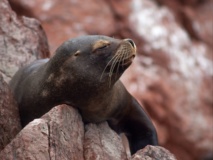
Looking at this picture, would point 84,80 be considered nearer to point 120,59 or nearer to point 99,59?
point 99,59

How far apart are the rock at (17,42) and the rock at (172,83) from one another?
15.5 feet

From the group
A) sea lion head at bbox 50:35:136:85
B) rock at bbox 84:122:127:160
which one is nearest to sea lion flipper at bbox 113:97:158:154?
rock at bbox 84:122:127:160

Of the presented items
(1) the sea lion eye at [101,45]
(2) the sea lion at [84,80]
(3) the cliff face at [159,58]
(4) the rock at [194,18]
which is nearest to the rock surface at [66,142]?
(2) the sea lion at [84,80]

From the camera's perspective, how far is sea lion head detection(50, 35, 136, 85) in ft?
22.7

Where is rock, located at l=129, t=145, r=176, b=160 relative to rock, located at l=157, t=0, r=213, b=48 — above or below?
below

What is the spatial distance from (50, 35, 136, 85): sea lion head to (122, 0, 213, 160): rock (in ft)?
21.6

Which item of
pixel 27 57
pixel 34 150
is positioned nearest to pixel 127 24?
pixel 27 57

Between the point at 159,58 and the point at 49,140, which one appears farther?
the point at 159,58

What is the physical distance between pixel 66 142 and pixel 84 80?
848 millimetres

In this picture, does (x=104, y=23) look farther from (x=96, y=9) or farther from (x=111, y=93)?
(x=111, y=93)

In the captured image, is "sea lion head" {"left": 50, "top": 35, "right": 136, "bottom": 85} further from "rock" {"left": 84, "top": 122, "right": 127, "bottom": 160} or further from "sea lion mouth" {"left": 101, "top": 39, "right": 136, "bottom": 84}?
"rock" {"left": 84, "top": 122, "right": 127, "bottom": 160}

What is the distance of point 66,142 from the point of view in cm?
625

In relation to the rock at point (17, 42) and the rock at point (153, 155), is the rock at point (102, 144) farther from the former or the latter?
the rock at point (17, 42)

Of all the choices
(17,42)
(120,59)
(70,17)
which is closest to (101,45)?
(120,59)
